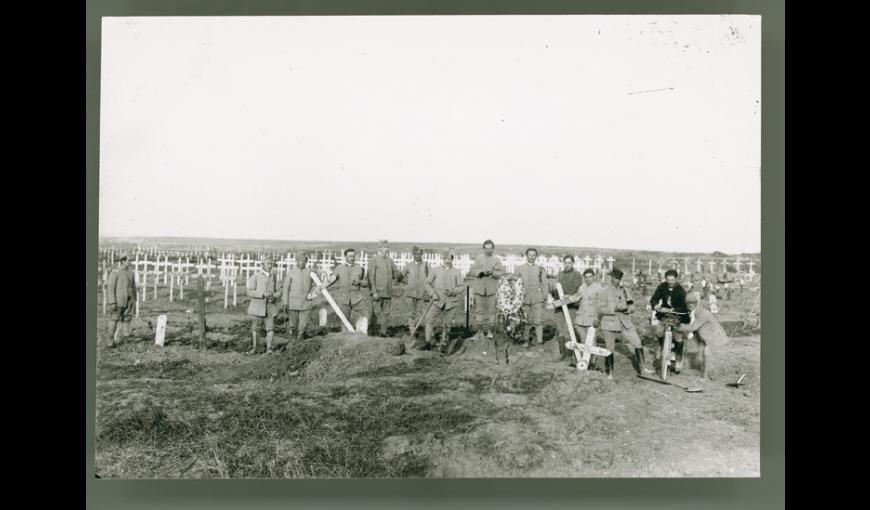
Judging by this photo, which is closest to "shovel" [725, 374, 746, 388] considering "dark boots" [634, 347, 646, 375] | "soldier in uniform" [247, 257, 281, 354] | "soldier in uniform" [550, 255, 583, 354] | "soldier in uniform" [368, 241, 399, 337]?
"dark boots" [634, 347, 646, 375]

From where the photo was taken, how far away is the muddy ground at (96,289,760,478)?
6762 mm

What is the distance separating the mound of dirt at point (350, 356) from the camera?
6965 mm

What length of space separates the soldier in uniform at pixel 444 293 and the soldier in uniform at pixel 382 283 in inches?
16.1

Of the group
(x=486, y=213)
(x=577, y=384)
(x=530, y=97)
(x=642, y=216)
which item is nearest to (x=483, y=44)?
(x=530, y=97)

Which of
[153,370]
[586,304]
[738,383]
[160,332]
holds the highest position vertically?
[586,304]

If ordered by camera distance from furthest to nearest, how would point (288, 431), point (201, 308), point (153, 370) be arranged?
point (201, 308) → point (153, 370) → point (288, 431)

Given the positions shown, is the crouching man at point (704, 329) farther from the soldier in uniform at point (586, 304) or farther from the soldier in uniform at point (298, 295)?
the soldier in uniform at point (298, 295)

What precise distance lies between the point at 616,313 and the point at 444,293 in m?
1.85

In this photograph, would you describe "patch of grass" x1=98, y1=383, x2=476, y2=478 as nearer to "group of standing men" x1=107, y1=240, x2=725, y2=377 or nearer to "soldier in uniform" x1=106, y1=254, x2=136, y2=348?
"group of standing men" x1=107, y1=240, x2=725, y2=377

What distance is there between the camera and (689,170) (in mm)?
7133

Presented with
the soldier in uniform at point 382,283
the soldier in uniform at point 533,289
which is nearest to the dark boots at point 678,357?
the soldier in uniform at point 533,289

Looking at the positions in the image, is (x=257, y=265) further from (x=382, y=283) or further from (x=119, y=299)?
(x=119, y=299)

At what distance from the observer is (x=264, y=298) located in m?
7.12

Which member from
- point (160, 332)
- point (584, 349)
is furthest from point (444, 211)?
point (160, 332)
